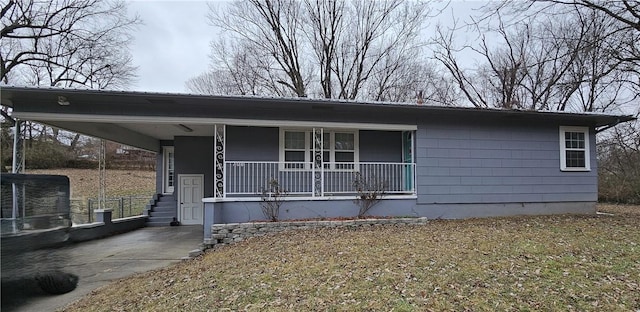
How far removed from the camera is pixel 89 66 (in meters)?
19.9

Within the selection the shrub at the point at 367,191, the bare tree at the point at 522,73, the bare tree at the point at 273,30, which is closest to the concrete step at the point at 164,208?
the shrub at the point at 367,191

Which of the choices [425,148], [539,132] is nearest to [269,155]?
[425,148]

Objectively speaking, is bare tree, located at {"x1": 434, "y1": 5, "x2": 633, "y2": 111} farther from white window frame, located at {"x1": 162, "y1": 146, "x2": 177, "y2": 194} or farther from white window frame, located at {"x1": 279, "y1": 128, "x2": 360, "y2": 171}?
white window frame, located at {"x1": 162, "y1": 146, "x2": 177, "y2": 194}

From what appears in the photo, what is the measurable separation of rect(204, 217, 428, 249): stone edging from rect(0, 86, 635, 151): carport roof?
2470 millimetres

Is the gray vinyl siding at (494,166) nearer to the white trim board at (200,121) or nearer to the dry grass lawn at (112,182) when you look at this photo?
the white trim board at (200,121)

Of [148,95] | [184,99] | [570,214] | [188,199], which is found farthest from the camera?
[188,199]

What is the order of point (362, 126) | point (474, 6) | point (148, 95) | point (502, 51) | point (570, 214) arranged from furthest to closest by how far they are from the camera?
1. point (502, 51)
2. point (570, 214)
3. point (362, 126)
4. point (474, 6)
5. point (148, 95)

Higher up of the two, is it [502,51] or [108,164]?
[502,51]

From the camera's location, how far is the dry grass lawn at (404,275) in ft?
12.0

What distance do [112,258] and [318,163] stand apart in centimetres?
529

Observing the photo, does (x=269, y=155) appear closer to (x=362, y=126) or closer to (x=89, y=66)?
(x=362, y=126)

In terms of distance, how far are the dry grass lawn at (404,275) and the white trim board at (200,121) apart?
299cm

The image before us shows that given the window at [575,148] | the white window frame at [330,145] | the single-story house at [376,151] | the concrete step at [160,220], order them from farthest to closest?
1. the concrete step at [160,220]
2. the window at [575,148]
3. the white window frame at [330,145]
4. the single-story house at [376,151]

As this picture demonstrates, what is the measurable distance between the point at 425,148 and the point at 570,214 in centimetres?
473
